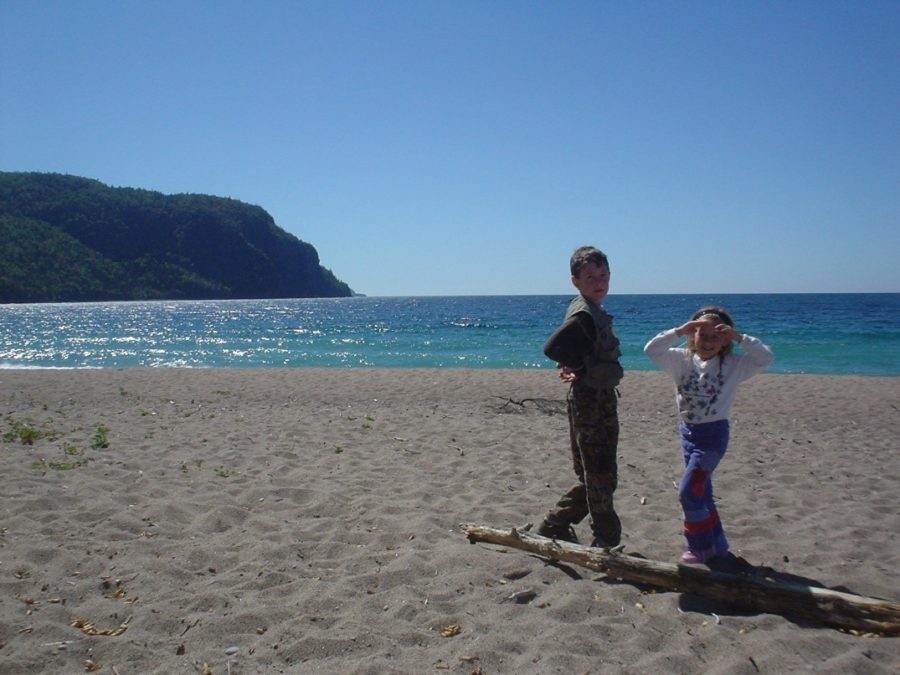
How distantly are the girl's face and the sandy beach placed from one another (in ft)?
4.67

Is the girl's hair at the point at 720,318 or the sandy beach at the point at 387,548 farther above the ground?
the girl's hair at the point at 720,318

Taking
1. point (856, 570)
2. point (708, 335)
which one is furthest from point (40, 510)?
point (856, 570)

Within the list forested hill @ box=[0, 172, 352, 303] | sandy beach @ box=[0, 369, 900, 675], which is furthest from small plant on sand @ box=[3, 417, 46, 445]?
forested hill @ box=[0, 172, 352, 303]

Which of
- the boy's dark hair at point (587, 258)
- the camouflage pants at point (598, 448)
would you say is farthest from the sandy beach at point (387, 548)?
the boy's dark hair at point (587, 258)

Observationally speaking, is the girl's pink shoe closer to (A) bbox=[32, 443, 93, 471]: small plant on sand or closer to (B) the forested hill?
(A) bbox=[32, 443, 93, 471]: small plant on sand

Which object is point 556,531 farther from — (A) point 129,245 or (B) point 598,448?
(A) point 129,245

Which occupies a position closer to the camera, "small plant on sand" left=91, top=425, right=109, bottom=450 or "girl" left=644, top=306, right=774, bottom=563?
"girl" left=644, top=306, right=774, bottom=563

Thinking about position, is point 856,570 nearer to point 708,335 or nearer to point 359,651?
point 708,335

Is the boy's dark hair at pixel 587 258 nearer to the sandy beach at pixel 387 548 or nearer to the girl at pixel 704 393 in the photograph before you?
the girl at pixel 704 393

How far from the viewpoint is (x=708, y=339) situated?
3568mm

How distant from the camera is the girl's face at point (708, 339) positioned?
11.6 feet

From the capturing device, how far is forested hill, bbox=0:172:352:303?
102 metres

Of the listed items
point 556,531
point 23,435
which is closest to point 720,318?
point 556,531

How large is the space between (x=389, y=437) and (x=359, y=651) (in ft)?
16.7
